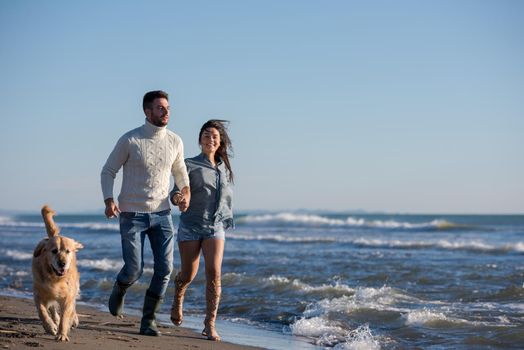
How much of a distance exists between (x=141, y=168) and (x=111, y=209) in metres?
0.47

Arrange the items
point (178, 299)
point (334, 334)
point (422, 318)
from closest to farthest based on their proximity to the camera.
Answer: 1. point (178, 299)
2. point (334, 334)
3. point (422, 318)

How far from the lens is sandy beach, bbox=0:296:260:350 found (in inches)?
199

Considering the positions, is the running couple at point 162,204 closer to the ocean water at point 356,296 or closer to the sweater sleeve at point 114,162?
the sweater sleeve at point 114,162

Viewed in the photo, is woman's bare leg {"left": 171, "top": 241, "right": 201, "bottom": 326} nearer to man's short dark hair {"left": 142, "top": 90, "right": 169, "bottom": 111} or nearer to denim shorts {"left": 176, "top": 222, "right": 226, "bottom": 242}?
denim shorts {"left": 176, "top": 222, "right": 226, "bottom": 242}

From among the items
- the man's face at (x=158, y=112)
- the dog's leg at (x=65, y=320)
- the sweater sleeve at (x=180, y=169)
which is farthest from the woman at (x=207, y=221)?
the dog's leg at (x=65, y=320)

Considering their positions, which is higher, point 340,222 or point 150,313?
point 150,313

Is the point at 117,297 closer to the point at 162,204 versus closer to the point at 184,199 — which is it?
the point at 162,204

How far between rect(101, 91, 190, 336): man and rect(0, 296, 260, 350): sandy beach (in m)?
0.41

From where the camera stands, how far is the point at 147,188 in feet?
18.5

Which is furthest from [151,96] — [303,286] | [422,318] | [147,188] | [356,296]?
[303,286]

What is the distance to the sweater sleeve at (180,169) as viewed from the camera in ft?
19.3

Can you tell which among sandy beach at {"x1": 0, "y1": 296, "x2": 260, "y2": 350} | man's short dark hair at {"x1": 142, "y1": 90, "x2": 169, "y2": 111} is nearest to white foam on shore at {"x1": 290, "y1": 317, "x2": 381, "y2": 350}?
sandy beach at {"x1": 0, "y1": 296, "x2": 260, "y2": 350}

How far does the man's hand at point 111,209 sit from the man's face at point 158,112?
0.78 metres

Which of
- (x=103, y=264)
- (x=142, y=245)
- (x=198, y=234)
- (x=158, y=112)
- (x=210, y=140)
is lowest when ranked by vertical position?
(x=103, y=264)
